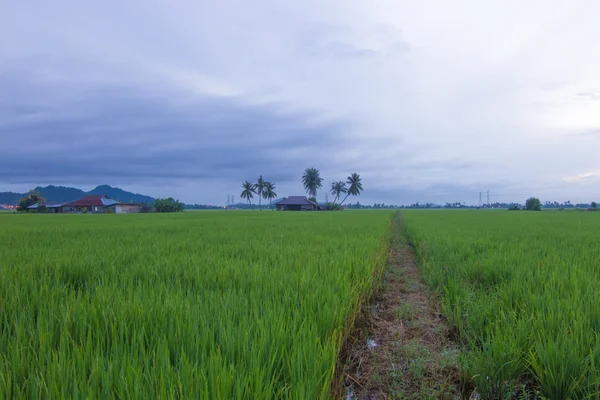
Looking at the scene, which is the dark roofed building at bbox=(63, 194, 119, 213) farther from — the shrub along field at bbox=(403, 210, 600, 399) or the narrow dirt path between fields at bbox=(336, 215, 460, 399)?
the shrub along field at bbox=(403, 210, 600, 399)

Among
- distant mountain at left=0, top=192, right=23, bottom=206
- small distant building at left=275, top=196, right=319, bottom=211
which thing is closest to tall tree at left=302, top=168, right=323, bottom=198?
small distant building at left=275, top=196, right=319, bottom=211

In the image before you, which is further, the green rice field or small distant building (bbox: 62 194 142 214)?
small distant building (bbox: 62 194 142 214)

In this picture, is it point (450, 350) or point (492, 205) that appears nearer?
point (450, 350)

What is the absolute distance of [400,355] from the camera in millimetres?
2080

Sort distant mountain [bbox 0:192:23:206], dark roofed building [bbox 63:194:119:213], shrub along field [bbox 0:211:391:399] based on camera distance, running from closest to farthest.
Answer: shrub along field [bbox 0:211:391:399], dark roofed building [bbox 63:194:119:213], distant mountain [bbox 0:192:23:206]

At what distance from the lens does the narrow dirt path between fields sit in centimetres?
168

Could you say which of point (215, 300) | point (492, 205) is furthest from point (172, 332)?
point (492, 205)

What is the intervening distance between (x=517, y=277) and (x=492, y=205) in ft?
522

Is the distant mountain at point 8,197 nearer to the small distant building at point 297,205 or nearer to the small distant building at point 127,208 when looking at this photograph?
the small distant building at point 127,208

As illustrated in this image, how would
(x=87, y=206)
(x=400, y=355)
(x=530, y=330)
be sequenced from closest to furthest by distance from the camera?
1. (x=530, y=330)
2. (x=400, y=355)
3. (x=87, y=206)

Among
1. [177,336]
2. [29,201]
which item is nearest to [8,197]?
[29,201]

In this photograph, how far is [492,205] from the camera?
134375 mm

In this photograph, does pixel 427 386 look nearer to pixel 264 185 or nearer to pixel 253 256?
pixel 253 256

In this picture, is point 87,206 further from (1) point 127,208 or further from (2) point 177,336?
(2) point 177,336
